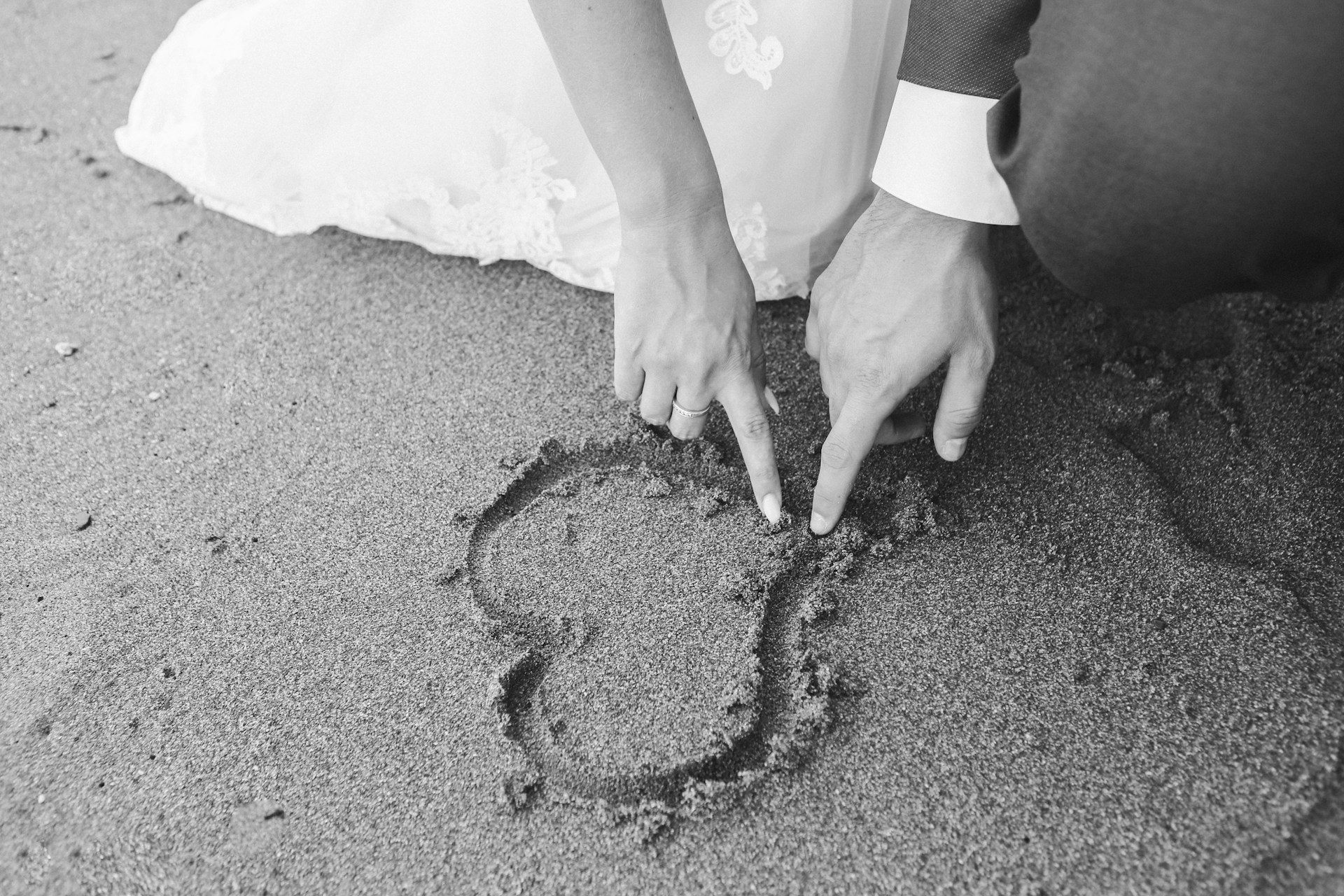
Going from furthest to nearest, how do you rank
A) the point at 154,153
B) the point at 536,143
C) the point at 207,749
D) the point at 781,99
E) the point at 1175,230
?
the point at 154,153
the point at 536,143
the point at 781,99
the point at 207,749
the point at 1175,230

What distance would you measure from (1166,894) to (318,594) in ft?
Answer: 3.05

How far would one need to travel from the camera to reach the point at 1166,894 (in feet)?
2.75

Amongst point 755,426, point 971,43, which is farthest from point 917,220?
point 755,426

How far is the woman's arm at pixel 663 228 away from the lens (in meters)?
1.01

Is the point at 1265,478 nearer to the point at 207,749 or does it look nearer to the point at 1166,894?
the point at 1166,894

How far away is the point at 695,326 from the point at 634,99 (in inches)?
9.9

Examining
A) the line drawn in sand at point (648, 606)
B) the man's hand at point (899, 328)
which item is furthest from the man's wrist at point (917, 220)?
the line drawn in sand at point (648, 606)

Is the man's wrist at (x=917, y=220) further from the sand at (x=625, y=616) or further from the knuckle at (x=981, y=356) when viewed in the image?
the sand at (x=625, y=616)

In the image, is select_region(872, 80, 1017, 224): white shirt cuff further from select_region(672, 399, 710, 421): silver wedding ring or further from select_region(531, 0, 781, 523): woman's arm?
select_region(672, 399, 710, 421): silver wedding ring

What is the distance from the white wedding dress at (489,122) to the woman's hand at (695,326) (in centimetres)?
27

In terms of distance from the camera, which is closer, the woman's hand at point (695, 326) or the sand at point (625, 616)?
the sand at point (625, 616)

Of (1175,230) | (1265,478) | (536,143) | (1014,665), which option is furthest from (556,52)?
(1265,478)

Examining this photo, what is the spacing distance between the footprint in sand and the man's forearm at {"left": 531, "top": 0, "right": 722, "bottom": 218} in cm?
34

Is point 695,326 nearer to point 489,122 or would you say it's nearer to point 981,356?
point 981,356
